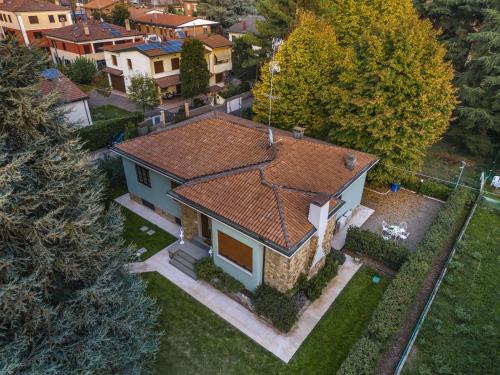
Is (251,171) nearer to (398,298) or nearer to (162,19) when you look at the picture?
(398,298)

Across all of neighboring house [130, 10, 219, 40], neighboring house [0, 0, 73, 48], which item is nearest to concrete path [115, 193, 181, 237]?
neighboring house [130, 10, 219, 40]

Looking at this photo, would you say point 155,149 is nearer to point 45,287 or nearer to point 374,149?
point 45,287

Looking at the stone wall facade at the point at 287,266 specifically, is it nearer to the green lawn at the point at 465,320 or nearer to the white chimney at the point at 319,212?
the white chimney at the point at 319,212

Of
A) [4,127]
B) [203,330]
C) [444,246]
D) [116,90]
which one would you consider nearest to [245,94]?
[116,90]

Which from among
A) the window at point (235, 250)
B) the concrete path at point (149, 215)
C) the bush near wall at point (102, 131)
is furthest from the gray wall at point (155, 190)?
the bush near wall at point (102, 131)

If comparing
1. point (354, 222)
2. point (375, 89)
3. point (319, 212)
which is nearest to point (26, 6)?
point (375, 89)
